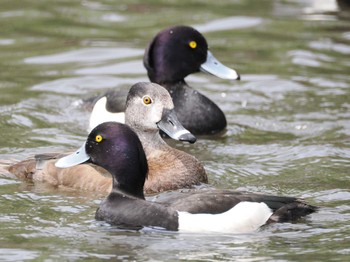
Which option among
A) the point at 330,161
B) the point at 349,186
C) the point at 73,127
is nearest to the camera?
the point at 349,186

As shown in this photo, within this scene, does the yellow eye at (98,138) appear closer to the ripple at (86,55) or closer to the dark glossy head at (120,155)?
the dark glossy head at (120,155)

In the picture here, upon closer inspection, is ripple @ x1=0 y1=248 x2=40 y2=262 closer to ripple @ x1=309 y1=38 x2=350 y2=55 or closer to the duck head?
the duck head

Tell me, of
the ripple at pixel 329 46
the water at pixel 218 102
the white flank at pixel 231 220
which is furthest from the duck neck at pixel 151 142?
the ripple at pixel 329 46

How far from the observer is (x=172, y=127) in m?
10.3

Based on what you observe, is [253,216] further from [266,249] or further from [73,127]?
[73,127]

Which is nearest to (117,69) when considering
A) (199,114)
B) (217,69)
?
(217,69)

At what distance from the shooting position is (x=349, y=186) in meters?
10.0

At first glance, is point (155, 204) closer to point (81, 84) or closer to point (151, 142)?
point (151, 142)

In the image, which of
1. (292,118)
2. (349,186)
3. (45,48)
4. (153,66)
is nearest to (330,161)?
(349,186)

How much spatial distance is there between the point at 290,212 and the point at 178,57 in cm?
420

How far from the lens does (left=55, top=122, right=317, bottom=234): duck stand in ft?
28.4

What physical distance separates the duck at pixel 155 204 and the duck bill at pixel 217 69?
12.1ft

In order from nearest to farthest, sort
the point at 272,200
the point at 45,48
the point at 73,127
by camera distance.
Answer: the point at 272,200
the point at 73,127
the point at 45,48

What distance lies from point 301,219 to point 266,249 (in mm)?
742
